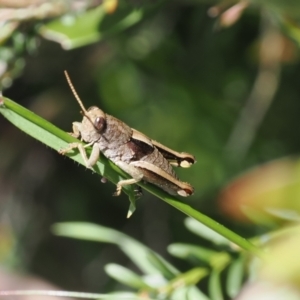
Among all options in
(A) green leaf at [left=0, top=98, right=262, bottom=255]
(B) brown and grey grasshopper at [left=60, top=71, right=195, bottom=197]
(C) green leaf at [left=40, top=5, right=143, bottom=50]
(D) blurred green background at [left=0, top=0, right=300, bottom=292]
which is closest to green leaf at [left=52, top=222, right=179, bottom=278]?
(B) brown and grey grasshopper at [left=60, top=71, right=195, bottom=197]

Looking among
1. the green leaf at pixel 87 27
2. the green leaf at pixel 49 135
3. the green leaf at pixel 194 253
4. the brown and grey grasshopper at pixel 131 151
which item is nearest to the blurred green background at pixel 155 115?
the green leaf at pixel 87 27

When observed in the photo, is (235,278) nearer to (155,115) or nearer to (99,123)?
(99,123)

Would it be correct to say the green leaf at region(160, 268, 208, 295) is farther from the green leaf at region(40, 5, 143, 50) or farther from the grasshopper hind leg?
the green leaf at region(40, 5, 143, 50)

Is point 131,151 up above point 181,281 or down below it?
above

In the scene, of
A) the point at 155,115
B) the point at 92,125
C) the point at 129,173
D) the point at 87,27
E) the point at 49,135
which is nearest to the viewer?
the point at 49,135

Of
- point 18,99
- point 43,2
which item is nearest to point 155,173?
point 43,2

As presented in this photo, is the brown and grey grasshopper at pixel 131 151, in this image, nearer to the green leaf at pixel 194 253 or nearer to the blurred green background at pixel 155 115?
the green leaf at pixel 194 253

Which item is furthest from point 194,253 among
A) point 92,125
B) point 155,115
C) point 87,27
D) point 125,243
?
point 155,115
